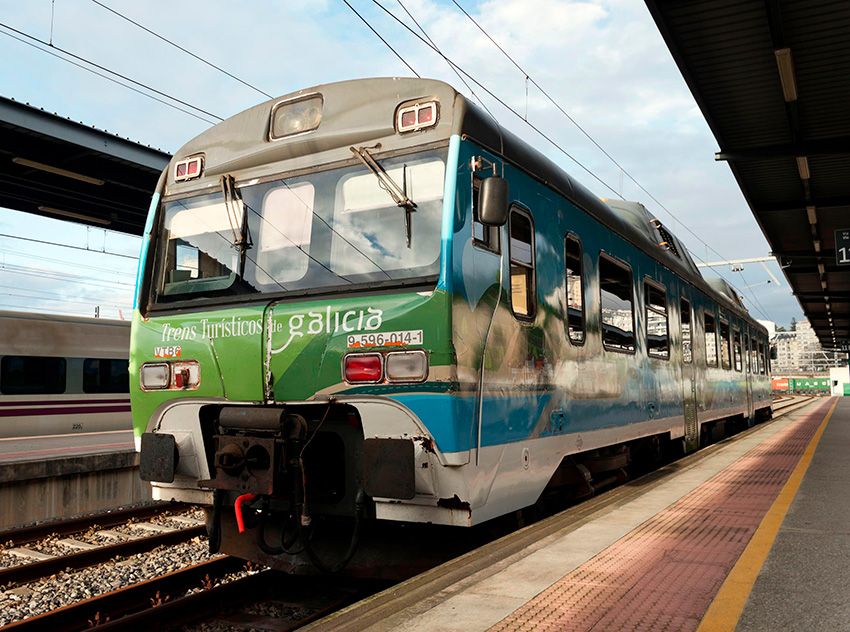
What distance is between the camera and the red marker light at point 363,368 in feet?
13.9

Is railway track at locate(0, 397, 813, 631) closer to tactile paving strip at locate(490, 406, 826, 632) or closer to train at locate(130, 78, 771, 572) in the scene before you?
train at locate(130, 78, 771, 572)

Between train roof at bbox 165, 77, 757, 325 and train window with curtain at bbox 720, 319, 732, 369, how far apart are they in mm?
8583

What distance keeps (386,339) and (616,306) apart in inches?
139

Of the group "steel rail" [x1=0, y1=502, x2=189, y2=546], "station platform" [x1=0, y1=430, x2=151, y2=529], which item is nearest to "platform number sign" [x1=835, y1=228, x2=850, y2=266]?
"steel rail" [x1=0, y1=502, x2=189, y2=546]

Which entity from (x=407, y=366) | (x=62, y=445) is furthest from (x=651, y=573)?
(x=62, y=445)

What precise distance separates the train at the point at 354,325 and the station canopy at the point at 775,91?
4.90m

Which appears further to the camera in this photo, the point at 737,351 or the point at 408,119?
the point at 737,351

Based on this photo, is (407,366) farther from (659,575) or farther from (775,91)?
(775,91)

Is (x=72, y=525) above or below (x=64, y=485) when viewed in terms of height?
below

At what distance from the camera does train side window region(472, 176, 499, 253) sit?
4.48m

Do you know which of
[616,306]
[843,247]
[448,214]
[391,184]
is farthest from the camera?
[843,247]

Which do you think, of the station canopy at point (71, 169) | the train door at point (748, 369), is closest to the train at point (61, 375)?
the station canopy at point (71, 169)

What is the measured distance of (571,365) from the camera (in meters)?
5.79

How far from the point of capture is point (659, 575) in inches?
158
